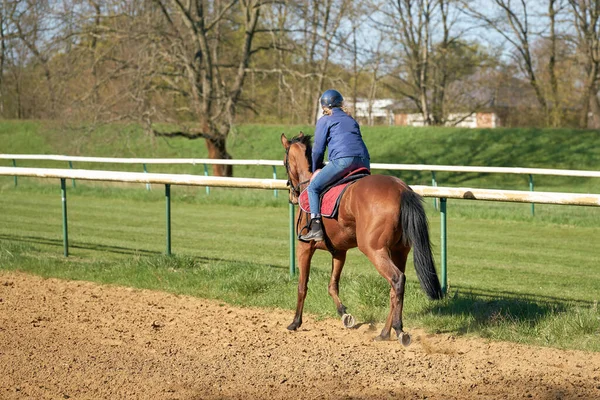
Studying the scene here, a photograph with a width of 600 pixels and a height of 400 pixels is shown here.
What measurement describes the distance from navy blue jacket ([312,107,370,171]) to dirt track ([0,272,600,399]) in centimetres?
155

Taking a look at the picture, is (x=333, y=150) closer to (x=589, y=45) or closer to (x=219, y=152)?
(x=219, y=152)

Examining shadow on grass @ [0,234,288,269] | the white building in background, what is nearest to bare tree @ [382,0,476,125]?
the white building in background

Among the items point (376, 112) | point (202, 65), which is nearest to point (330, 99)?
point (202, 65)

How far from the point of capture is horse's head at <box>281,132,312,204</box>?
719 centimetres

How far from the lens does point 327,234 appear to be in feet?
22.6

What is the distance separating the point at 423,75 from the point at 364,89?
12.1 feet

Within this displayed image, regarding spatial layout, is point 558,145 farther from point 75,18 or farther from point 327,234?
point 327,234

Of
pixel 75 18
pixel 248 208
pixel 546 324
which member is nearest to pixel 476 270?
pixel 546 324

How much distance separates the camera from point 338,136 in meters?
6.75

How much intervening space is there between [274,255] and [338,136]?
495 centimetres

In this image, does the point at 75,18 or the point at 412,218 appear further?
the point at 75,18

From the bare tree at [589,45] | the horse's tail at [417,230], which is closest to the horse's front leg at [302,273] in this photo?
the horse's tail at [417,230]

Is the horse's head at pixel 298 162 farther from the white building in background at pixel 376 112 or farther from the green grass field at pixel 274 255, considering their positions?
the white building in background at pixel 376 112

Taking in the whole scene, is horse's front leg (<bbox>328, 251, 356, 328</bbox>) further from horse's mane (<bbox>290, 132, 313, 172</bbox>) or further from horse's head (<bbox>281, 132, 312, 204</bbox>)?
horse's mane (<bbox>290, 132, 313, 172</bbox>)
